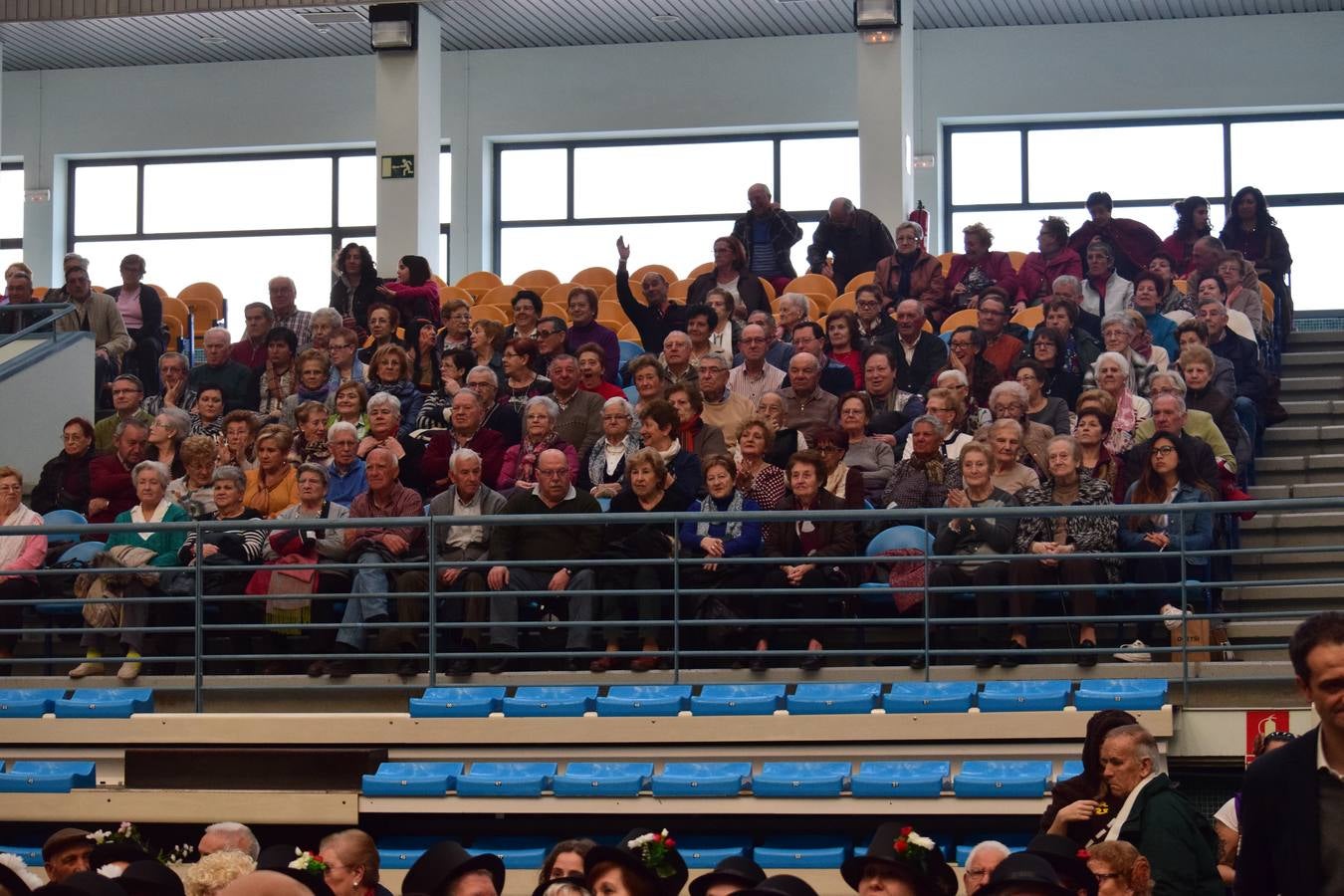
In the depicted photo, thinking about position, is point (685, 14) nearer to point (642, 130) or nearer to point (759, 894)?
point (642, 130)

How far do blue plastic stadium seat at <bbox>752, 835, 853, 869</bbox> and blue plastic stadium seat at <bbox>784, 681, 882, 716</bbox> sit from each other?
0.58 metres

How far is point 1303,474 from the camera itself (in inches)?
429

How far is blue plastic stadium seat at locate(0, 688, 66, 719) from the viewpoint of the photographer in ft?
30.3

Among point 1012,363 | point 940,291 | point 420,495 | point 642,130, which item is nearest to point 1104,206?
point 940,291

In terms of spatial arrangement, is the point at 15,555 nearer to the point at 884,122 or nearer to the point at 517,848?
the point at 517,848

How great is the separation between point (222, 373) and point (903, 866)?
774 centimetres

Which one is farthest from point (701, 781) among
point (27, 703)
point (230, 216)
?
point (230, 216)

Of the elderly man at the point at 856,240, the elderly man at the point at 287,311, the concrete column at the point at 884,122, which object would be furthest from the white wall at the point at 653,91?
the elderly man at the point at 287,311

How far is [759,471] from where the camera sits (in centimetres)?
927

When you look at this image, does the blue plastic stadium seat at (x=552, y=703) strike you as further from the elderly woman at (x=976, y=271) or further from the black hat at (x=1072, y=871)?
the elderly woman at (x=976, y=271)

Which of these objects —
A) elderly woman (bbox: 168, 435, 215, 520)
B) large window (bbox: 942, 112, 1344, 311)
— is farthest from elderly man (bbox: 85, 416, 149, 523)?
large window (bbox: 942, 112, 1344, 311)

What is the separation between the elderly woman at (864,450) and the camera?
954cm

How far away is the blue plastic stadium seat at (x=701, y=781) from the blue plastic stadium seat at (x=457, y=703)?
0.95 metres

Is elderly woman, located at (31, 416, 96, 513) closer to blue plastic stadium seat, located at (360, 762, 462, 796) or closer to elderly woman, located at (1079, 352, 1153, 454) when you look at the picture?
blue plastic stadium seat, located at (360, 762, 462, 796)
